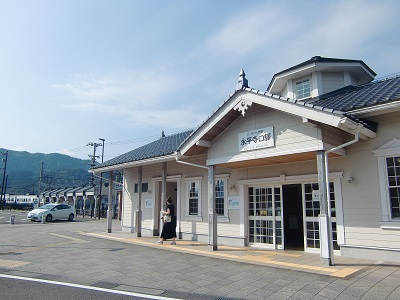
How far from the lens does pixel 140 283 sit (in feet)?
20.6

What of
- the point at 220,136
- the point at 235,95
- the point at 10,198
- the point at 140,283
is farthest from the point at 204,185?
the point at 10,198

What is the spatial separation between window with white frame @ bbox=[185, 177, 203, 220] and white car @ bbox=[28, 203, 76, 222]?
1779cm

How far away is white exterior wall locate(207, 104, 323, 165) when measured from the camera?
8.02 meters

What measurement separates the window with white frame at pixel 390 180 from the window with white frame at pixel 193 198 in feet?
22.3

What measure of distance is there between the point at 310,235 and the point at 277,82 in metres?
7.11

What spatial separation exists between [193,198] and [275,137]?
5.62 meters

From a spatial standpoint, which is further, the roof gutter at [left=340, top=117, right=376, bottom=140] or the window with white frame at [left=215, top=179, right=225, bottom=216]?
the window with white frame at [left=215, top=179, right=225, bottom=216]

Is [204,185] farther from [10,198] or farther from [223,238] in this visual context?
[10,198]

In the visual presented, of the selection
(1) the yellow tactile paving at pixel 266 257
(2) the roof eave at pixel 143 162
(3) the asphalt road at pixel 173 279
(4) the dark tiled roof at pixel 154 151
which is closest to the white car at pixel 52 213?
(4) the dark tiled roof at pixel 154 151

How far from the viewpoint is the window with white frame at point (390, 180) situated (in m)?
7.73

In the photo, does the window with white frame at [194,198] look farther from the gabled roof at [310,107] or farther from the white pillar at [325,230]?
the white pillar at [325,230]

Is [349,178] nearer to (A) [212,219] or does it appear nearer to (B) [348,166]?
(B) [348,166]

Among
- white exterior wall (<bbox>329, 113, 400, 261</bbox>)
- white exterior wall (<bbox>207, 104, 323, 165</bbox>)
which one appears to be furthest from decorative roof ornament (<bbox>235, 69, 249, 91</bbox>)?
white exterior wall (<bbox>329, 113, 400, 261</bbox>)

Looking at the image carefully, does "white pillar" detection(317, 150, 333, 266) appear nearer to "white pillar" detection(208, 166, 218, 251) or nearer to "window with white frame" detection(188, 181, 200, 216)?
"white pillar" detection(208, 166, 218, 251)
